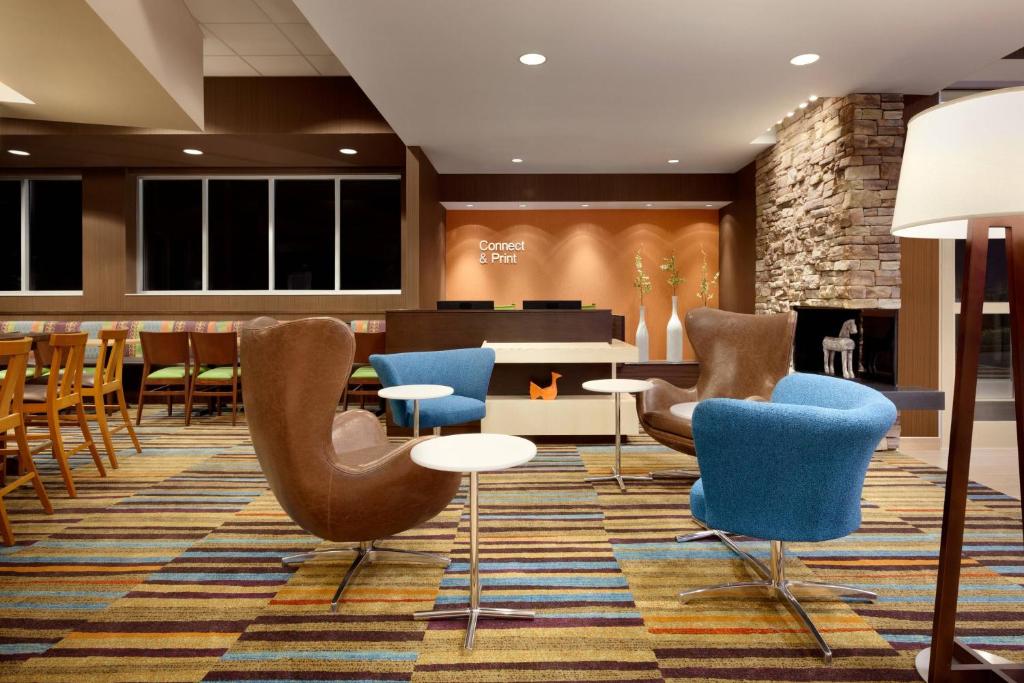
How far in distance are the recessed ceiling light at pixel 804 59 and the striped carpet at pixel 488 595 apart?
301 centimetres

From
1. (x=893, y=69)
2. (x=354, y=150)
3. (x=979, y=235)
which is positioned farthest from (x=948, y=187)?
(x=354, y=150)

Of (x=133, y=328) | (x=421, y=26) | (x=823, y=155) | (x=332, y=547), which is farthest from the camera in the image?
(x=133, y=328)

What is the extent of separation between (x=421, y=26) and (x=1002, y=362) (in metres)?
5.68

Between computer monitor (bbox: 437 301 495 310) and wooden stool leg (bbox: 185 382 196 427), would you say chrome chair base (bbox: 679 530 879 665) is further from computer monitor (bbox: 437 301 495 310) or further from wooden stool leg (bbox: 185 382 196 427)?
wooden stool leg (bbox: 185 382 196 427)

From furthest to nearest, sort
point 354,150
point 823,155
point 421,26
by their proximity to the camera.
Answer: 1. point 354,150
2. point 823,155
3. point 421,26

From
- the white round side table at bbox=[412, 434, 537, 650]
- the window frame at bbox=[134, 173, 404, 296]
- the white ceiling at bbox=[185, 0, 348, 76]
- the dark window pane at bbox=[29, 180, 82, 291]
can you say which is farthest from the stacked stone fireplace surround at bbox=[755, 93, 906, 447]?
the dark window pane at bbox=[29, 180, 82, 291]

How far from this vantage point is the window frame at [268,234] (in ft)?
26.7

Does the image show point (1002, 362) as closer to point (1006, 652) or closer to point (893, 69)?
point (893, 69)

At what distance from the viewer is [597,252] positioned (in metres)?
8.95

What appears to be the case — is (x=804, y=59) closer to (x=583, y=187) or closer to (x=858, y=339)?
(x=858, y=339)

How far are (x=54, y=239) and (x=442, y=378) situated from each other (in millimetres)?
7057

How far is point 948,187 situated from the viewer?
5.37 ft

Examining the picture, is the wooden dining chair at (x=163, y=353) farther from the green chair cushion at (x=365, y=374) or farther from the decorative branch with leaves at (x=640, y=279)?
the decorative branch with leaves at (x=640, y=279)

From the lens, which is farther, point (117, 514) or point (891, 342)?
point (891, 342)
